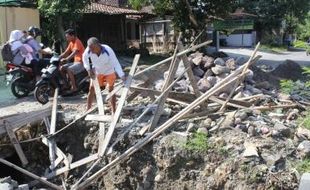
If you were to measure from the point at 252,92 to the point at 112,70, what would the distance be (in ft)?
10.7

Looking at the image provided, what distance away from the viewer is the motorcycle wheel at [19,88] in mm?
10601

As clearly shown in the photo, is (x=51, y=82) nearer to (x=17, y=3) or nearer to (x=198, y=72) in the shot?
(x=198, y=72)

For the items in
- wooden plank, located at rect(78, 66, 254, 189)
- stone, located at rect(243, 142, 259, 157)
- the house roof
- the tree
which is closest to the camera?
stone, located at rect(243, 142, 259, 157)

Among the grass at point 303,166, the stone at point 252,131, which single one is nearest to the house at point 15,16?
the stone at point 252,131

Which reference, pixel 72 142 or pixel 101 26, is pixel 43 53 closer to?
pixel 72 142

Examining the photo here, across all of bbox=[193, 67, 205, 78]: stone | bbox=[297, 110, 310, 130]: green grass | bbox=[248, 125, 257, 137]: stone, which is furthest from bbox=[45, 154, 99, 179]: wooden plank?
bbox=[193, 67, 205, 78]: stone

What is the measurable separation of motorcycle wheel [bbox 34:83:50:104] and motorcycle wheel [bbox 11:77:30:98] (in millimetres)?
963

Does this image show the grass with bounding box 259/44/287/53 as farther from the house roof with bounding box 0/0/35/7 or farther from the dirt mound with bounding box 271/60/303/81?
the house roof with bounding box 0/0/35/7

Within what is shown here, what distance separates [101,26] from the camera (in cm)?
2486

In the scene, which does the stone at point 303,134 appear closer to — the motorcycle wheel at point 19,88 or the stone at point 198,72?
the stone at point 198,72

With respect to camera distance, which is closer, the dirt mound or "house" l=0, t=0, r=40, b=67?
the dirt mound

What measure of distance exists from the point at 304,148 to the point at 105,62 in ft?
11.9

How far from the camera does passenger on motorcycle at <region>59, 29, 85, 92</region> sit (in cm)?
996

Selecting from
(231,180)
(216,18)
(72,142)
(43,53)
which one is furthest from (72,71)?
(216,18)
